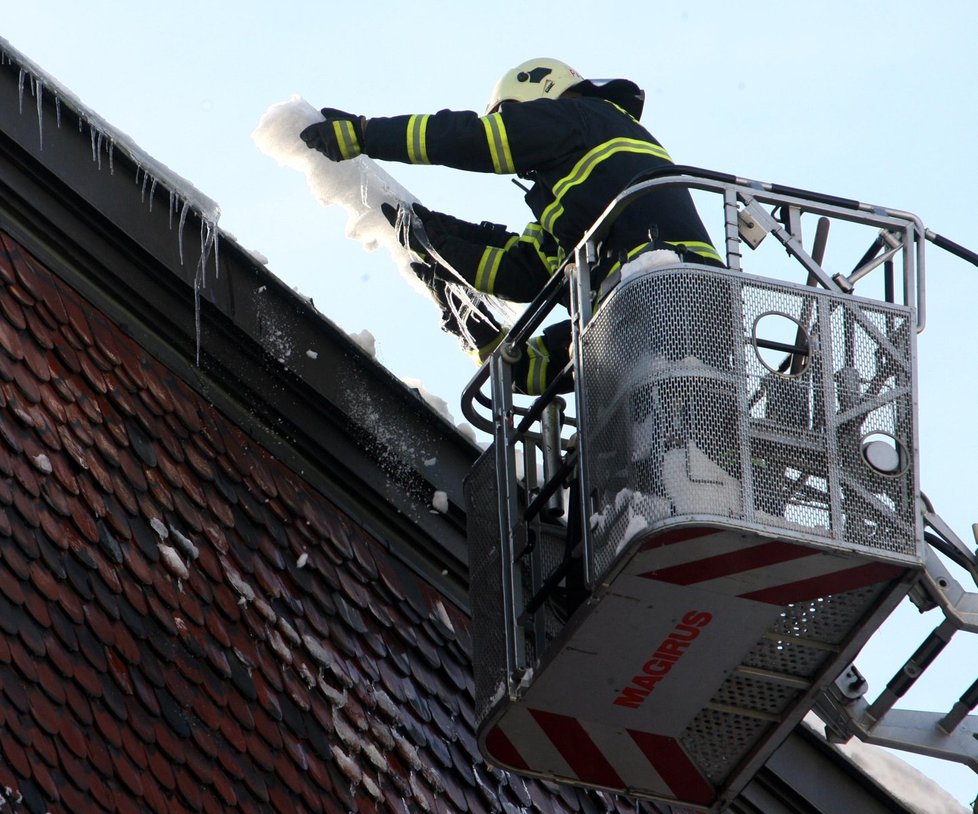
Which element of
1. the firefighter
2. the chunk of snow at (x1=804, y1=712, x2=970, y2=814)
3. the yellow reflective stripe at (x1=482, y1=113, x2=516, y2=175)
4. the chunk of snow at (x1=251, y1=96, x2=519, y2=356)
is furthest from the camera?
the chunk of snow at (x1=804, y1=712, x2=970, y2=814)

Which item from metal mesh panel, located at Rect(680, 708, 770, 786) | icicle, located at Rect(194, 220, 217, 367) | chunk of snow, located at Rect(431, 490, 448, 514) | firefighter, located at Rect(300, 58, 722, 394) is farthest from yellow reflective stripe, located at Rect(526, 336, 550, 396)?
metal mesh panel, located at Rect(680, 708, 770, 786)

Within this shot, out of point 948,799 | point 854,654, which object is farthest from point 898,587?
point 948,799

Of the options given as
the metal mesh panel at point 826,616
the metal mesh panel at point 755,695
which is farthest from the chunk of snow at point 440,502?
the metal mesh panel at point 826,616

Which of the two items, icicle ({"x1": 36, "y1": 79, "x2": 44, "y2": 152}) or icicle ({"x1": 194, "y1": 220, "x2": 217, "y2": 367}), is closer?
icicle ({"x1": 36, "y1": 79, "x2": 44, "y2": 152})

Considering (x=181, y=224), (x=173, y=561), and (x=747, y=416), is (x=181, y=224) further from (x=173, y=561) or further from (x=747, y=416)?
(x=747, y=416)

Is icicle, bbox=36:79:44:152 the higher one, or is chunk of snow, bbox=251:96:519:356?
chunk of snow, bbox=251:96:519:356

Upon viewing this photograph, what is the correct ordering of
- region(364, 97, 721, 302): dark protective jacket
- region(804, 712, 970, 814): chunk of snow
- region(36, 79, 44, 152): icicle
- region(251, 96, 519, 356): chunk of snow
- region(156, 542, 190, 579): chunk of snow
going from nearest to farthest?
region(156, 542, 190, 579): chunk of snow, region(36, 79, 44, 152): icicle, region(364, 97, 721, 302): dark protective jacket, region(251, 96, 519, 356): chunk of snow, region(804, 712, 970, 814): chunk of snow

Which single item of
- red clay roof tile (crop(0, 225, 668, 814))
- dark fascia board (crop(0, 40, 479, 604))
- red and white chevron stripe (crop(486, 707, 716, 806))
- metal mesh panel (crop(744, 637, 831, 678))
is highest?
metal mesh panel (crop(744, 637, 831, 678))

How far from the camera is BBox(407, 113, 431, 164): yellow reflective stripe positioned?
8.05 metres

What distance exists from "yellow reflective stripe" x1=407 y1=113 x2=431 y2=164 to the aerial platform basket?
1.13 meters

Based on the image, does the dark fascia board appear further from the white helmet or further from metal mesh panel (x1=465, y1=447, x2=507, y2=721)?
the white helmet

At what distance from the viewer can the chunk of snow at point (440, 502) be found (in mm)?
8328

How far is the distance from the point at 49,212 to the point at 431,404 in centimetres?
193

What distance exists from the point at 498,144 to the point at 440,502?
1.50m
